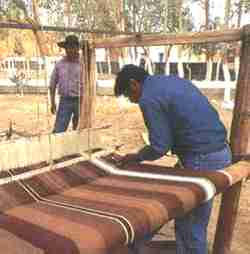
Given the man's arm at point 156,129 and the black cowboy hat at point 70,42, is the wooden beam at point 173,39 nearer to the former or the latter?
the man's arm at point 156,129

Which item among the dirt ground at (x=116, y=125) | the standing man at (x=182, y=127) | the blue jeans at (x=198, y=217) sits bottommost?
the dirt ground at (x=116, y=125)

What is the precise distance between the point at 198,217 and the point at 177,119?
2.04ft

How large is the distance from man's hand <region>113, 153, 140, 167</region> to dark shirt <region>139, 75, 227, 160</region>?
10cm

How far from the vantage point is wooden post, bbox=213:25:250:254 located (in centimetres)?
261

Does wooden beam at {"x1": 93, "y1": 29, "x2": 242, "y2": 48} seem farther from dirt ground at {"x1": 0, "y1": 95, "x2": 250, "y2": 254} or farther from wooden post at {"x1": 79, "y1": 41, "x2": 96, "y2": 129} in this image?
dirt ground at {"x1": 0, "y1": 95, "x2": 250, "y2": 254}

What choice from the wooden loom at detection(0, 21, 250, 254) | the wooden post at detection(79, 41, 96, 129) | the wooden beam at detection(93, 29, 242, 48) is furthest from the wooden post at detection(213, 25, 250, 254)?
the wooden post at detection(79, 41, 96, 129)

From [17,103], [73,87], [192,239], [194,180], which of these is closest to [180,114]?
[194,180]

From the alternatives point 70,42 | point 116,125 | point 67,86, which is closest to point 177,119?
point 70,42

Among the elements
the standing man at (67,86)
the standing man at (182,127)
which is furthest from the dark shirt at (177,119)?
the standing man at (67,86)

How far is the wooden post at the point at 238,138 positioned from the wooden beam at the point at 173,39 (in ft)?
0.34

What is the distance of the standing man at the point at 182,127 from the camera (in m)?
2.32

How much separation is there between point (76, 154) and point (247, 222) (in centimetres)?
185

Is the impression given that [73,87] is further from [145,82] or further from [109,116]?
[109,116]

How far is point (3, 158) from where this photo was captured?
2.55 meters
